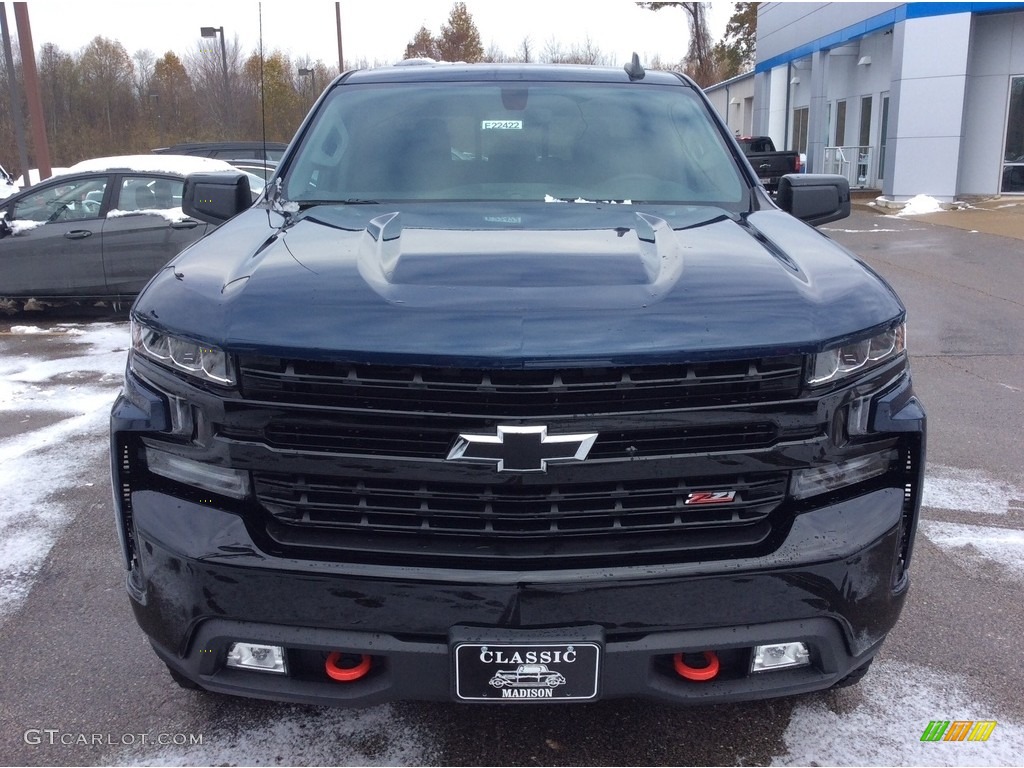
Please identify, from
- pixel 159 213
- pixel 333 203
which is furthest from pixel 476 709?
pixel 159 213

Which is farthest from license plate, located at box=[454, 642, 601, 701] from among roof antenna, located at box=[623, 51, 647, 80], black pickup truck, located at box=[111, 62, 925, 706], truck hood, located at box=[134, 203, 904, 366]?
roof antenna, located at box=[623, 51, 647, 80]

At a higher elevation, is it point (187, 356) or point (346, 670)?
point (187, 356)

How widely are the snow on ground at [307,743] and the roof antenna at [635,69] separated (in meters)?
2.73

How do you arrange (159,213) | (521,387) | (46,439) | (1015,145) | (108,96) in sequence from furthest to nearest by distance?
(108,96), (1015,145), (159,213), (46,439), (521,387)

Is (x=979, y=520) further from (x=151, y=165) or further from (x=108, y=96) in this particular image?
(x=108, y=96)

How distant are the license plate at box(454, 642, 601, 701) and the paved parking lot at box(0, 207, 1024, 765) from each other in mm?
555

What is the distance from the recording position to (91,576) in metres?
3.78

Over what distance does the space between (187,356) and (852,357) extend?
156cm

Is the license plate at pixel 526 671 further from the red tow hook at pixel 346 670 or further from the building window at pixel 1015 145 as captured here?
the building window at pixel 1015 145

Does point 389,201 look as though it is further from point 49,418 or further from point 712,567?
point 49,418

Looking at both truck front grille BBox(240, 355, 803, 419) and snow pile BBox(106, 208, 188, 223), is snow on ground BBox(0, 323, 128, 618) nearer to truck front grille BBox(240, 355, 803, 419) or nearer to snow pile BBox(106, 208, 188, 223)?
snow pile BBox(106, 208, 188, 223)

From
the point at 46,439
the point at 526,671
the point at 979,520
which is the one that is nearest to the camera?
the point at 526,671

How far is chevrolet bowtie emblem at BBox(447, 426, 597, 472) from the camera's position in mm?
2053

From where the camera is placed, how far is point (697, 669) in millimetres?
2217
